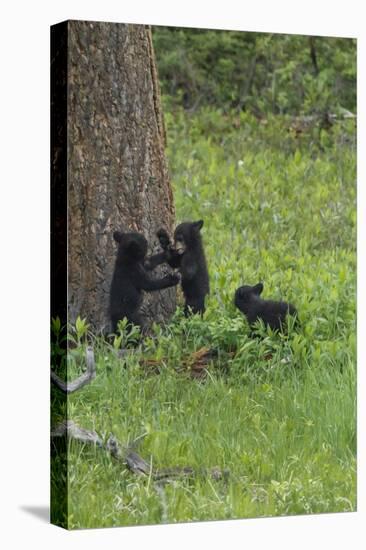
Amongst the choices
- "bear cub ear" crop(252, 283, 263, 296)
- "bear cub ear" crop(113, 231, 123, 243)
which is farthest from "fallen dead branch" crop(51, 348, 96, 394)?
"bear cub ear" crop(252, 283, 263, 296)

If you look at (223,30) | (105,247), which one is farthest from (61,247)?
(223,30)

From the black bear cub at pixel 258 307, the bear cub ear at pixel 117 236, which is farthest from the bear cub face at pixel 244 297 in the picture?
the bear cub ear at pixel 117 236

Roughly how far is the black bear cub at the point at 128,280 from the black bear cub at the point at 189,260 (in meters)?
0.11

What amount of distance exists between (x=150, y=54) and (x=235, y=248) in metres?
1.43

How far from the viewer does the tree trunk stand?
8.97 m

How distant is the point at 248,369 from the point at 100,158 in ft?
5.48

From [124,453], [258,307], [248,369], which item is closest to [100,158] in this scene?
[258,307]

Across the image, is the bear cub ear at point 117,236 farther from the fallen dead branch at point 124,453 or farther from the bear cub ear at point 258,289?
the fallen dead branch at point 124,453

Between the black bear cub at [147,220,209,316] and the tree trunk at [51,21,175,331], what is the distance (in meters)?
0.08

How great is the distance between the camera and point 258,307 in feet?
31.9

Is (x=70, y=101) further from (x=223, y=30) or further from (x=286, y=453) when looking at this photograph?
(x=286, y=453)

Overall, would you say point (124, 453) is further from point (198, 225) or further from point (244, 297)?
point (198, 225)

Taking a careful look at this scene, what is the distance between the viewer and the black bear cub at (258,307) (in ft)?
31.8

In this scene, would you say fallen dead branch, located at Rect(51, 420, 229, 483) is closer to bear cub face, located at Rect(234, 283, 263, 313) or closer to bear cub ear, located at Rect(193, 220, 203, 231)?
bear cub face, located at Rect(234, 283, 263, 313)
